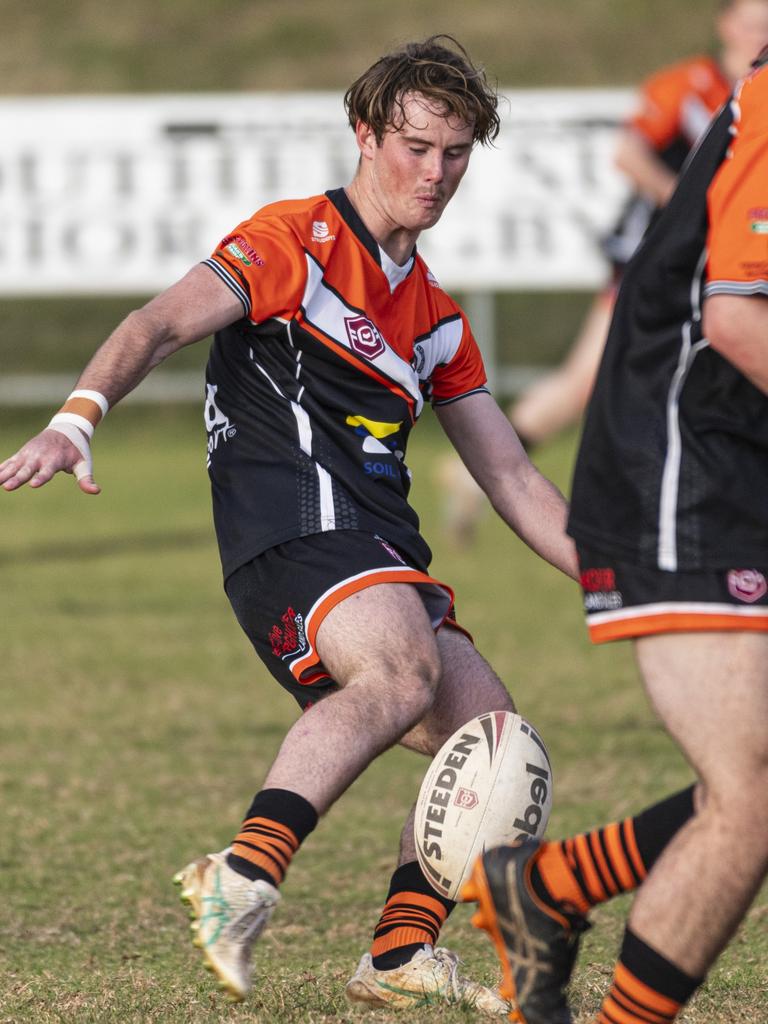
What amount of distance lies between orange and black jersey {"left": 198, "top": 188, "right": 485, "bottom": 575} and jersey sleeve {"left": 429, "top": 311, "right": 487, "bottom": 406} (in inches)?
5.1

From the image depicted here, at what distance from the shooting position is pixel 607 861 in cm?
331

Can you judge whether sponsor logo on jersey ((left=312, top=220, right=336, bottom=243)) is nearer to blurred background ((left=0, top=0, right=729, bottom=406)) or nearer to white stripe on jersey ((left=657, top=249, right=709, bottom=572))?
white stripe on jersey ((left=657, top=249, right=709, bottom=572))

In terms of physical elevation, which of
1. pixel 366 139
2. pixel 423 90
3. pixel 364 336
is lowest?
pixel 364 336

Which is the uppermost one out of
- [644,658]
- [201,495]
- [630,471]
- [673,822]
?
[630,471]

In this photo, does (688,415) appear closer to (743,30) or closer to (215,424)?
(215,424)

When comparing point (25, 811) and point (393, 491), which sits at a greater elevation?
point (393, 491)

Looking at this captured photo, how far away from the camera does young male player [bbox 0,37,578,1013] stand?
355 cm

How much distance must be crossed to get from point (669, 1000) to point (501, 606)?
6.35 meters

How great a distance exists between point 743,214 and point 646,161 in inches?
255

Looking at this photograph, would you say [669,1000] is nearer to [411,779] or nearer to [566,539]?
[566,539]

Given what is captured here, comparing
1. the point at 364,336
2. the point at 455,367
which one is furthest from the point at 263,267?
the point at 455,367

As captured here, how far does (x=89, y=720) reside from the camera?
6.98m

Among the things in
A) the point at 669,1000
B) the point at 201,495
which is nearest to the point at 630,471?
the point at 669,1000

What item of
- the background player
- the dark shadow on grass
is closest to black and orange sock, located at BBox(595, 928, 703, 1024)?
the background player
